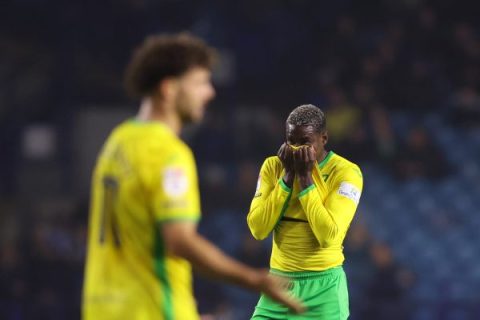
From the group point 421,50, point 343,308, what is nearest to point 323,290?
point 343,308

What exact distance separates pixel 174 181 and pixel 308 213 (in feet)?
6.11

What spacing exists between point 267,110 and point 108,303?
9756 mm

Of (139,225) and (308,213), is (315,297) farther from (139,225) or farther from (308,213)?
(139,225)

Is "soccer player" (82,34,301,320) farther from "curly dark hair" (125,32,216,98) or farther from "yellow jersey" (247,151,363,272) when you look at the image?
"yellow jersey" (247,151,363,272)

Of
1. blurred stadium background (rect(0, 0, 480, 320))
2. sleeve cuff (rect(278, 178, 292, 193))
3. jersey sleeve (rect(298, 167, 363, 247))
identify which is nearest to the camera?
jersey sleeve (rect(298, 167, 363, 247))

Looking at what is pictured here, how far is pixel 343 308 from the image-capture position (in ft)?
15.5

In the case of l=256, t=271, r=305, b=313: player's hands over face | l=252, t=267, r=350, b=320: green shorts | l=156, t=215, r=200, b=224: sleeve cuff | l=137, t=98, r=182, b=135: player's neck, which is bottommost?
l=252, t=267, r=350, b=320: green shorts

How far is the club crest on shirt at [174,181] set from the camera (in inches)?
105

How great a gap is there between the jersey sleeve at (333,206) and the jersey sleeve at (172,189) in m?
1.78

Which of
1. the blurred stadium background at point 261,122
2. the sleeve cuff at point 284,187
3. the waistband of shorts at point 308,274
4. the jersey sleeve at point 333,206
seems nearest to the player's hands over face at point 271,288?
the jersey sleeve at point 333,206

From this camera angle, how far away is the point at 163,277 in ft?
9.13

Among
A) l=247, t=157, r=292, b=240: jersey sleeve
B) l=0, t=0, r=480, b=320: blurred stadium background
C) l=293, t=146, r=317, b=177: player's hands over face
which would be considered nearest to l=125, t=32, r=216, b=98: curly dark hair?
l=293, t=146, r=317, b=177: player's hands over face

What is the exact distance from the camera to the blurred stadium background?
11.1 m

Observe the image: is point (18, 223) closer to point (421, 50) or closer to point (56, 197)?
point (56, 197)
